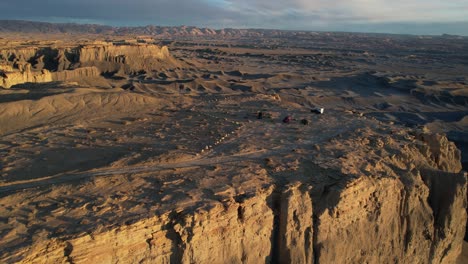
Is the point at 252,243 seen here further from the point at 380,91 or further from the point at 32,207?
the point at 380,91

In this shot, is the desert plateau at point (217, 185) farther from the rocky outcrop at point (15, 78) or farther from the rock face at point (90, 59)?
the rock face at point (90, 59)

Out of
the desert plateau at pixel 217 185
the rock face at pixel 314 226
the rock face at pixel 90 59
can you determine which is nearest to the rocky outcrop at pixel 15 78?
the desert plateau at pixel 217 185

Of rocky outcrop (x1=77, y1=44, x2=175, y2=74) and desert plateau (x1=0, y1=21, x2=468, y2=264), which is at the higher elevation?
rocky outcrop (x1=77, y1=44, x2=175, y2=74)

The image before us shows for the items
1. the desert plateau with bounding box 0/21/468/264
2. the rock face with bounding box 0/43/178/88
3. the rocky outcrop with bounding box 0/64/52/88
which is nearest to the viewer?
the desert plateau with bounding box 0/21/468/264

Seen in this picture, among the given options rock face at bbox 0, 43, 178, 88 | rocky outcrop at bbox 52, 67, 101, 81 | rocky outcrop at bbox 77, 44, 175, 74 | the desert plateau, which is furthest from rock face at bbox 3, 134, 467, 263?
rocky outcrop at bbox 77, 44, 175, 74

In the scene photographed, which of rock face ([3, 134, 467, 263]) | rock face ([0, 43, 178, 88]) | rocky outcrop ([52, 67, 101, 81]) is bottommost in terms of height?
rock face ([3, 134, 467, 263])

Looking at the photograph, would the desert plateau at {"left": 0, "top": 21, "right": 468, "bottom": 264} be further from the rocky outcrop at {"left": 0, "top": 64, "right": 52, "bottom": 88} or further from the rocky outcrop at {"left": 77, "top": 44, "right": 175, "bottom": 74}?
the rocky outcrop at {"left": 77, "top": 44, "right": 175, "bottom": 74}

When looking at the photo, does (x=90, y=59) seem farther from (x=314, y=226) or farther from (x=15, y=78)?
(x=314, y=226)

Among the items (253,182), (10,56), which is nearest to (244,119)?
(253,182)

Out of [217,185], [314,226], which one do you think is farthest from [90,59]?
[314,226]
